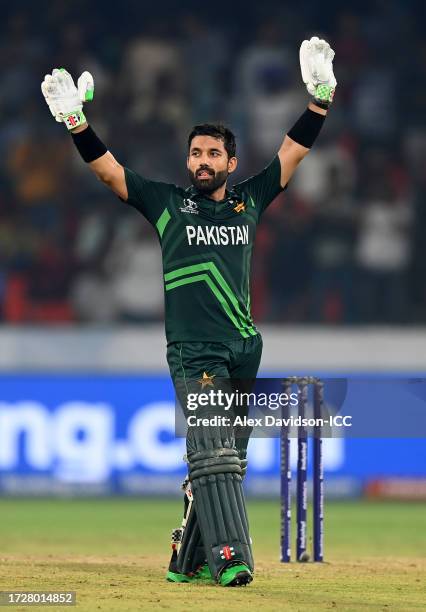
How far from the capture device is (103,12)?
1847cm

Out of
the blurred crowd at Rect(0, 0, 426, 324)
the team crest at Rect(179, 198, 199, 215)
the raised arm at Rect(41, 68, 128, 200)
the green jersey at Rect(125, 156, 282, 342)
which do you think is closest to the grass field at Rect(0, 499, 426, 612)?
the green jersey at Rect(125, 156, 282, 342)

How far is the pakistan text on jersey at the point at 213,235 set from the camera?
22.0 feet

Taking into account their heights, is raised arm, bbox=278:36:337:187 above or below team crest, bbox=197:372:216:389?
above

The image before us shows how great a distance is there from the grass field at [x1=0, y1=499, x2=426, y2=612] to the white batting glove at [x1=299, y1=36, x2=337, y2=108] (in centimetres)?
248

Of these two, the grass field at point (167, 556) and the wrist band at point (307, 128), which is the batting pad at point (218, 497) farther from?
the wrist band at point (307, 128)

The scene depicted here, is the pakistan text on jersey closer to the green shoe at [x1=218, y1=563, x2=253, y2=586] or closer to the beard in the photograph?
the beard

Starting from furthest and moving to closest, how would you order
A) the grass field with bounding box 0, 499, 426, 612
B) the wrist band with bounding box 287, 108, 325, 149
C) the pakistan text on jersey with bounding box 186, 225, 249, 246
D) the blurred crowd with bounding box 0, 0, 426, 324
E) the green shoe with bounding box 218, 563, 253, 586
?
the blurred crowd with bounding box 0, 0, 426, 324
the wrist band with bounding box 287, 108, 325, 149
the pakistan text on jersey with bounding box 186, 225, 249, 246
the green shoe with bounding box 218, 563, 253, 586
the grass field with bounding box 0, 499, 426, 612

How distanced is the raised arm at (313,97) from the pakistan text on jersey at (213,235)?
0.47 metres

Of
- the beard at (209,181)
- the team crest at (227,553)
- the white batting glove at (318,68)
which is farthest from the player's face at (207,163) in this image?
the team crest at (227,553)

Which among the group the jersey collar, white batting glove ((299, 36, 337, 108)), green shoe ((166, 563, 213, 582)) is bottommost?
green shoe ((166, 563, 213, 582))

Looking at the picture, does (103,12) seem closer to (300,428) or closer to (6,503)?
(6,503)

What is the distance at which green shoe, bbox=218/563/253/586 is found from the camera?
633 centimetres

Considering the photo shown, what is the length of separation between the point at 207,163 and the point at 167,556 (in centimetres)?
341

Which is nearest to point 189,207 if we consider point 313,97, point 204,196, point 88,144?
point 204,196
